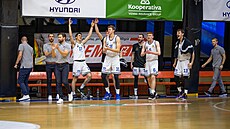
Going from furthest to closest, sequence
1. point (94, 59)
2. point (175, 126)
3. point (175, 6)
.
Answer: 1. point (94, 59)
2. point (175, 6)
3. point (175, 126)

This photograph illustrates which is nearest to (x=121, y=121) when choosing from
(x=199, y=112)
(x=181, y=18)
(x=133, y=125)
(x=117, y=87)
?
(x=133, y=125)

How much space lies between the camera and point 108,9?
1992 centimetres

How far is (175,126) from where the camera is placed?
11.0 metres

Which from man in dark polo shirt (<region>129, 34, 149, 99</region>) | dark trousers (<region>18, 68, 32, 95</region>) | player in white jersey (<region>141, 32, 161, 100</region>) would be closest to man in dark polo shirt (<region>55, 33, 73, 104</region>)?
dark trousers (<region>18, 68, 32, 95</region>)

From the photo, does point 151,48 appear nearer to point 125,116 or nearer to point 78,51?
point 78,51

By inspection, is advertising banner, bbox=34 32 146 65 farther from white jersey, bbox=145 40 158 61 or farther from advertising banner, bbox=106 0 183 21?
white jersey, bbox=145 40 158 61

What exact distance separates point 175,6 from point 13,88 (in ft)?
22.5

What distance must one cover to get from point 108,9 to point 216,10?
14.6ft

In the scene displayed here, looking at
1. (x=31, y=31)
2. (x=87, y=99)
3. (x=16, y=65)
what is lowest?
A: (x=87, y=99)

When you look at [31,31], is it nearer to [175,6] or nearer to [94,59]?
A: [94,59]

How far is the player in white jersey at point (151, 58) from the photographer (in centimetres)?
1891

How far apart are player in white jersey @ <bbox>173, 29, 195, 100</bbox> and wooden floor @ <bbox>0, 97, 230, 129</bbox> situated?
2720 millimetres

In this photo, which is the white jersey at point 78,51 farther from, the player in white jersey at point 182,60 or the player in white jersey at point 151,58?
the player in white jersey at point 182,60

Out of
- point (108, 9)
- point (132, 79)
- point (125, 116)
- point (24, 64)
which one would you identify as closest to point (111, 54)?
point (108, 9)
